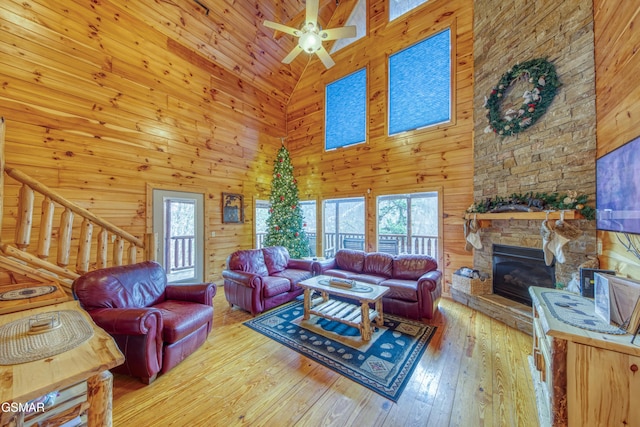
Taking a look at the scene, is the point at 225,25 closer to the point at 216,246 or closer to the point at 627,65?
the point at 216,246

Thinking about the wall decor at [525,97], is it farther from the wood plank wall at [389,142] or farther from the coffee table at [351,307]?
the coffee table at [351,307]

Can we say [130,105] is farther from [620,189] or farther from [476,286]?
[476,286]

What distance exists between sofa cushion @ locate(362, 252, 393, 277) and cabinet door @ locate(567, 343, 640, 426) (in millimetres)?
2724

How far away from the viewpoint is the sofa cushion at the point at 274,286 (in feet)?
11.5

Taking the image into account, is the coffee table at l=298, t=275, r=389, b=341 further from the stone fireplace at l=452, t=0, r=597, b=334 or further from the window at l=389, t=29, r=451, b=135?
the window at l=389, t=29, r=451, b=135

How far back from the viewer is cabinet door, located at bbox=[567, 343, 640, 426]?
1.28 metres

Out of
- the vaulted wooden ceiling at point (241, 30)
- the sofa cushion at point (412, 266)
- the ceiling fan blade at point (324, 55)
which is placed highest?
the vaulted wooden ceiling at point (241, 30)

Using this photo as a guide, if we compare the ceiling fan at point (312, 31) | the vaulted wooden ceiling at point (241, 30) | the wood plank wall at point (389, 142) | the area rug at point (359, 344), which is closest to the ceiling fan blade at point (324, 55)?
the ceiling fan at point (312, 31)

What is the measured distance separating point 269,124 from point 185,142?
7.49ft

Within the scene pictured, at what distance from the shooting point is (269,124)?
6320 millimetres

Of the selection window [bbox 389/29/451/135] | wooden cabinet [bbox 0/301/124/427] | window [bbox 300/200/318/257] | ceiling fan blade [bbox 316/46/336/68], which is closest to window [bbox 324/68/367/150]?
window [bbox 389/29/451/135]

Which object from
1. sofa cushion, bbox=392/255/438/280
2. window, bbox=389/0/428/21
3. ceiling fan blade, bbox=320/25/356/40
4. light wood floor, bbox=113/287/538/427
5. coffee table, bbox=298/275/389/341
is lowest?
light wood floor, bbox=113/287/538/427

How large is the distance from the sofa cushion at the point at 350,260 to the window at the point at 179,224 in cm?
288

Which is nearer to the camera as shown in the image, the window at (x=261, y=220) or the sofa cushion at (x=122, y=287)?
the sofa cushion at (x=122, y=287)
